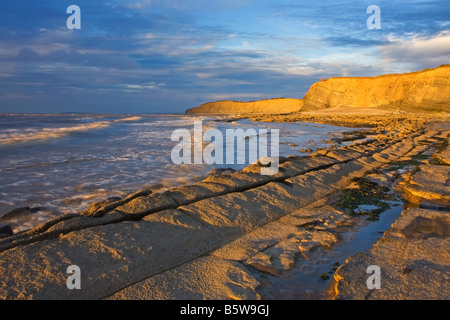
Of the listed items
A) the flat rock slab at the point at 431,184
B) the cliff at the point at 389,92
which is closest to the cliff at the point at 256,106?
the cliff at the point at 389,92

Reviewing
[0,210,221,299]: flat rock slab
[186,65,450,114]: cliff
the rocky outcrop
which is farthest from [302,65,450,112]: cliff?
[0,210,221,299]: flat rock slab

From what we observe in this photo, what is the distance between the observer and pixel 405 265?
2.70 m

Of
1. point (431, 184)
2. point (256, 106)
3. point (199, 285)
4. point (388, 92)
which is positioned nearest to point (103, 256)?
point (199, 285)

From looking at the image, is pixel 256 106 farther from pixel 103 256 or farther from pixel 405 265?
pixel 103 256

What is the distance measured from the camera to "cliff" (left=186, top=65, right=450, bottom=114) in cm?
3691

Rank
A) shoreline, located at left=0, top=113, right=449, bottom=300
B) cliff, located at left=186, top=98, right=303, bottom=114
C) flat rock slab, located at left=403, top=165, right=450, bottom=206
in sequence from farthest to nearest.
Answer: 1. cliff, located at left=186, top=98, right=303, bottom=114
2. flat rock slab, located at left=403, top=165, right=450, bottom=206
3. shoreline, located at left=0, top=113, right=449, bottom=300

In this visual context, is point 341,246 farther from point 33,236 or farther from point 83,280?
point 33,236

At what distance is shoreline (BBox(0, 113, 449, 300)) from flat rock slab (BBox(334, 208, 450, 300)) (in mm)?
59

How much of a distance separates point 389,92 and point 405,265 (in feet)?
153

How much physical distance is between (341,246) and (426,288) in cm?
96

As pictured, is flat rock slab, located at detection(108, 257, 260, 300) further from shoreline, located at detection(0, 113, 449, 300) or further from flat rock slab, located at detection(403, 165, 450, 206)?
flat rock slab, located at detection(403, 165, 450, 206)

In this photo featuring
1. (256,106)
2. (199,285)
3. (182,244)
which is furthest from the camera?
(256,106)

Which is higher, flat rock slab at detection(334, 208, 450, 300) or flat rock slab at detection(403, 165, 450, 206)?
flat rock slab at detection(403, 165, 450, 206)

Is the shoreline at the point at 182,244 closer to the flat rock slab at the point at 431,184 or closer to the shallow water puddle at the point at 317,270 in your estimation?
the shallow water puddle at the point at 317,270
